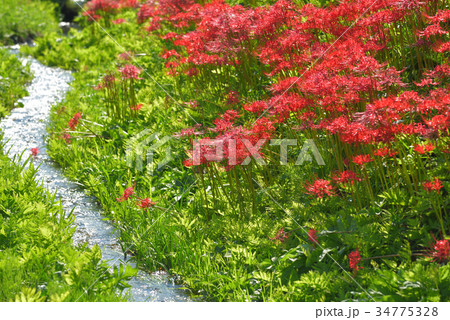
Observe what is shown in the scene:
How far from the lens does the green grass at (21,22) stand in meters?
11.8

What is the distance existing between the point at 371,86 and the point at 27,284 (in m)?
3.11

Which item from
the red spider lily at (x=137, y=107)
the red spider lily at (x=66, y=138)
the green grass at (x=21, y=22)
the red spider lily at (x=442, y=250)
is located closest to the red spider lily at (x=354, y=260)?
the red spider lily at (x=442, y=250)

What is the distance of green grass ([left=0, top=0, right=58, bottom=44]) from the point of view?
11.8 m

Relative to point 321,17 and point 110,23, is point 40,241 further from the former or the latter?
point 110,23

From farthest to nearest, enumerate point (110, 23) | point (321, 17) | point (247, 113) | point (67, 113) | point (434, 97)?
1. point (110, 23)
2. point (67, 113)
3. point (247, 113)
4. point (321, 17)
5. point (434, 97)

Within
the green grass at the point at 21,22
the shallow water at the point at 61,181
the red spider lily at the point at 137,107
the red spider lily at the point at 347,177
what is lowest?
the shallow water at the point at 61,181

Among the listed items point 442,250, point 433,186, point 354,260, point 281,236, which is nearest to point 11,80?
point 281,236

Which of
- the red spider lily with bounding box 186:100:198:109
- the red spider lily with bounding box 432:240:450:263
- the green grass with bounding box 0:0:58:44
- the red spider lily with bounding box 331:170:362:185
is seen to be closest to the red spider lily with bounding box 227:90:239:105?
the red spider lily with bounding box 186:100:198:109

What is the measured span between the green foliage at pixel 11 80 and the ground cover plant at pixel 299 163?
2.07 m

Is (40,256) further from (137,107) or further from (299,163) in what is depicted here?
(137,107)

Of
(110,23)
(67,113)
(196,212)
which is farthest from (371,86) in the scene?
(110,23)

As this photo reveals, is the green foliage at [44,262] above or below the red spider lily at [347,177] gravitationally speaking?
below

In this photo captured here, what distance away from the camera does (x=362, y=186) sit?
4223 mm

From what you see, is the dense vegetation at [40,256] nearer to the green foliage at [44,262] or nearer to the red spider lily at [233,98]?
the green foliage at [44,262]
